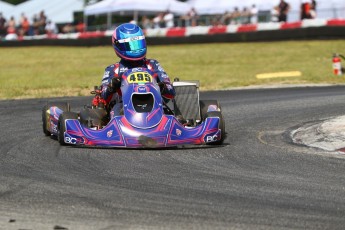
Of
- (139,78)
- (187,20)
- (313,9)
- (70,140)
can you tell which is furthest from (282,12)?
(70,140)

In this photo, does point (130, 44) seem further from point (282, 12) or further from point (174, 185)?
point (282, 12)

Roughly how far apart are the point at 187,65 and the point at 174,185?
18551 millimetres

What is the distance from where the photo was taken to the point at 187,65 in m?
25.6

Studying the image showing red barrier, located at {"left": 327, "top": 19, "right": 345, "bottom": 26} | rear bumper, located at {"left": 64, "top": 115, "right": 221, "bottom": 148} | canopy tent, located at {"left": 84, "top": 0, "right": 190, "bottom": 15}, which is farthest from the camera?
canopy tent, located at {"left": 84, "top": 0, "right": 190, "bottom": 15}

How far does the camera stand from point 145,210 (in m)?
6.19

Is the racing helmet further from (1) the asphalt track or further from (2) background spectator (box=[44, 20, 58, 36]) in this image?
(2) background spectator (box=[44, 20, 58, 36])

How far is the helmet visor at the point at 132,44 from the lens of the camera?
34.6ft

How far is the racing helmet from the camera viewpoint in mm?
10531

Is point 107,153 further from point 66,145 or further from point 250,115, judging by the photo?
point 250,115

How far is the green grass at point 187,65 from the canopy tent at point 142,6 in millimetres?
3827

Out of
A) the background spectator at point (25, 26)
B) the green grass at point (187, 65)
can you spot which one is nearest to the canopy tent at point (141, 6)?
the green grass at point (187, 65)

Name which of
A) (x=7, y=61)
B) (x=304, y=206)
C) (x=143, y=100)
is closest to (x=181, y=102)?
(x=143, y=100)

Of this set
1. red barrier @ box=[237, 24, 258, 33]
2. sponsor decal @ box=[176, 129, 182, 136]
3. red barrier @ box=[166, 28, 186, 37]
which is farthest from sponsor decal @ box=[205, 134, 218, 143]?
red barrier @ box=[166, 28, 186, 37]

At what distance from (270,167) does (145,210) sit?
2.28m
